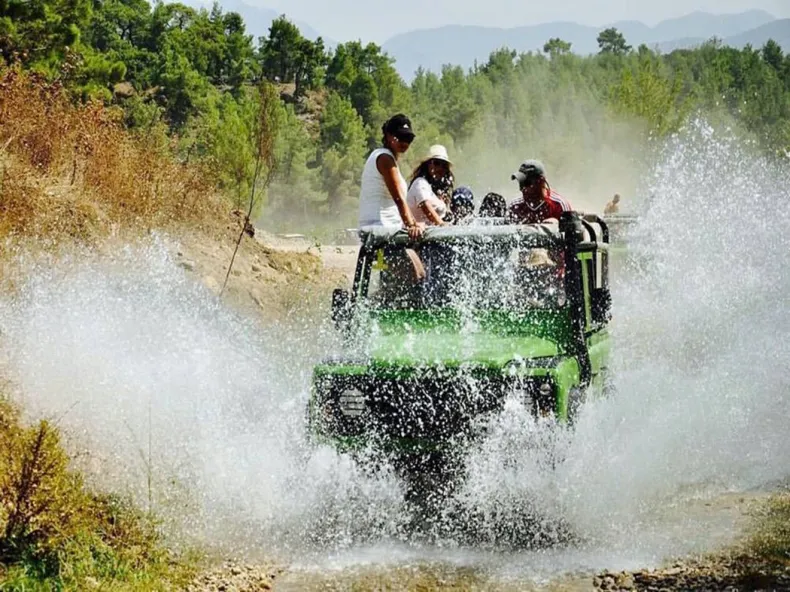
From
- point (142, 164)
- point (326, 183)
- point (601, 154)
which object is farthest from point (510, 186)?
point (142, 164)

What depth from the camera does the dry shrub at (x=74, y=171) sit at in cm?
983

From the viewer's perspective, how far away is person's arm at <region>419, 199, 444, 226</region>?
24.7 feet

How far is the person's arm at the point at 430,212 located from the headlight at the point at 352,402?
1.81 m

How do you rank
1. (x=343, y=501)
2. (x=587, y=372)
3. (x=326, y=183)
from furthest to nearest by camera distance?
(x=326, y=183) → (x=587, y=372) → (x=343, y=501)

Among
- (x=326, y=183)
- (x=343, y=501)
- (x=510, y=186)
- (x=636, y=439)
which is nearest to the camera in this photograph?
(x=343, y=501)

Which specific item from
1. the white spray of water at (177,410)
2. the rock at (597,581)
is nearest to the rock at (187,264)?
the white spray of water at (177,410)

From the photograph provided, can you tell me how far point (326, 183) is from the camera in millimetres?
47469

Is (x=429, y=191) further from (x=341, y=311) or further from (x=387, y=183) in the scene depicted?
(x=341, y=311)

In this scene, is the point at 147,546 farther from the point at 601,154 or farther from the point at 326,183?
the point at 601,154

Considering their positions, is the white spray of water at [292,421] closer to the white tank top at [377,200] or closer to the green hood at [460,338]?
the green hood at [460,338]

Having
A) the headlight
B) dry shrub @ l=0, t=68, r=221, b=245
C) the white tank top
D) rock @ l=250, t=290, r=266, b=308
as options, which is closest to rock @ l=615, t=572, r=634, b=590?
the headlight

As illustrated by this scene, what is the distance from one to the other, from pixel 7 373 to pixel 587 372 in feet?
13.2

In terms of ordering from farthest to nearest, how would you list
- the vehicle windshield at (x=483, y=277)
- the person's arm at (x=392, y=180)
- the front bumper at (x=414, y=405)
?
the person's arm at (x=392, y=180)
the vehicle windshield at (x=483, y=277)
the front bumper at (x=414, y=405)

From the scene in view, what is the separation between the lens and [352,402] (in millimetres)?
6188
